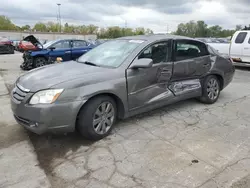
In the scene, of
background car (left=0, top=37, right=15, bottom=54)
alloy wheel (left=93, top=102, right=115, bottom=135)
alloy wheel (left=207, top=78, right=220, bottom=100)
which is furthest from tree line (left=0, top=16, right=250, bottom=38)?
alloy wheel (left=93, top=102, right=115, bottom=135)

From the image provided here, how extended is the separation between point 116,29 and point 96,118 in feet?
244

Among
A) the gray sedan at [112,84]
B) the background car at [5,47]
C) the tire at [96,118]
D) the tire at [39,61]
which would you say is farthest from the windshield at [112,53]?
the background car at [5,47]

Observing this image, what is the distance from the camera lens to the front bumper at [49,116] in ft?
9.67

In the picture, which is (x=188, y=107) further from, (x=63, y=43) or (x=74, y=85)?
(x=63, y=43)

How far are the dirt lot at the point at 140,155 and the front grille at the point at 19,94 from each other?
0.67 metres

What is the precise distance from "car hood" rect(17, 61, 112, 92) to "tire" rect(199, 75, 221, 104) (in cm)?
241

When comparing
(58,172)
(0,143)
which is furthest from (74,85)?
(0,143)

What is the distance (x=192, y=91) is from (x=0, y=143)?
3.48m

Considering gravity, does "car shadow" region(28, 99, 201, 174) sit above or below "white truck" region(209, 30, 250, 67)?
below

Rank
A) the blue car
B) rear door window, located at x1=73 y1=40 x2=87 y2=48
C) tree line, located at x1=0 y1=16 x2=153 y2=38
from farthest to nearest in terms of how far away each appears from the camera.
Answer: tree line, located at x1=0 y1=16 x2=153 y2=38
rear door window, located at x1=73 y1=40 x2=87 y2=48
the blue car

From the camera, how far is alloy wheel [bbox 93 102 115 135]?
3346mm

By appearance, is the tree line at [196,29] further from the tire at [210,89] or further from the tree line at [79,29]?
the tire at [210,89]

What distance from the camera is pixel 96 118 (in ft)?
11.0

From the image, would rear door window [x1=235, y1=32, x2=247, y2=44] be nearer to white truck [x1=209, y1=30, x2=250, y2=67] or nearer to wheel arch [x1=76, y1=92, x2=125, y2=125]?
white truck [x1=209, y1=30, x2=250, y2=67]
